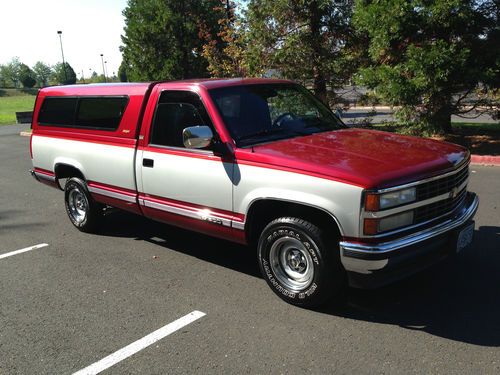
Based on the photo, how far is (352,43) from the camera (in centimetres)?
1193

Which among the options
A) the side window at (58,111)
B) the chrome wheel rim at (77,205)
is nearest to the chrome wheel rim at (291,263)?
the chrome wheel rim at (77,205)

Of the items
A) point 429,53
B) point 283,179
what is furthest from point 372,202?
point 429,53

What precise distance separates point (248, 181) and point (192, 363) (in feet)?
4.98

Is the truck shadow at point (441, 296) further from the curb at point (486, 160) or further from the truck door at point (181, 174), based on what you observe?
the curb at point (486, 160)

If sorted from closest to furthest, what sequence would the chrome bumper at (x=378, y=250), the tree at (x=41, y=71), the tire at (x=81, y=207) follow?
the chrome bumper at (x=378, y=250), the tire at (x=81, y=207), the tree at (x=41, y=71)

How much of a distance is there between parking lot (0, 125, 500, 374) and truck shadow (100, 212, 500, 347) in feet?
0.04

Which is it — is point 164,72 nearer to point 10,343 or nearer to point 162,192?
point 162,192

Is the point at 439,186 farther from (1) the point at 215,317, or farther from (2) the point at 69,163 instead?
(2) the point at 69,163

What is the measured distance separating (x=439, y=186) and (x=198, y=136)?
2.05 metres

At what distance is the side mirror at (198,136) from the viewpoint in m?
3.94

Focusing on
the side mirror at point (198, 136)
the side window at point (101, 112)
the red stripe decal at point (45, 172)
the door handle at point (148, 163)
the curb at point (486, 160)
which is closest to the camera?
the side mirror at point (198, 136)

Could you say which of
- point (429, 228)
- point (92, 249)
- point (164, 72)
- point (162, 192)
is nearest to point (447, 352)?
point (429, 228)

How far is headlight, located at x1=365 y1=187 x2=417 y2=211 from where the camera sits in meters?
3.19

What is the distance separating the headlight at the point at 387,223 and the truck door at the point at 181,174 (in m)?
1.32
